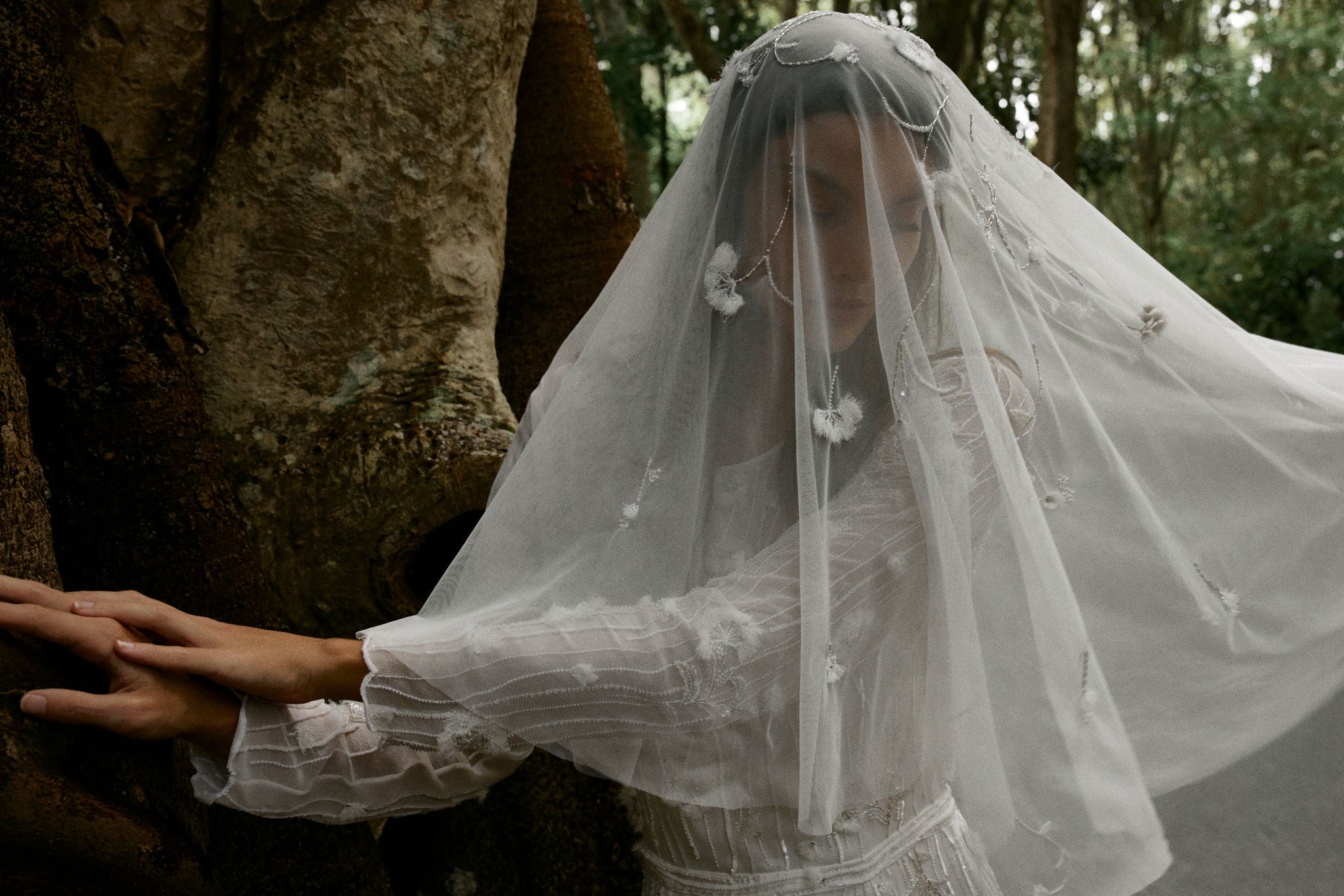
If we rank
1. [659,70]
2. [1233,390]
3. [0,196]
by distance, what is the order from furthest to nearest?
[659,70] < [1233,390] < [0,196]

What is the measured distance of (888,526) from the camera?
4.73 feet

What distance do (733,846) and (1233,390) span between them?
1.05m

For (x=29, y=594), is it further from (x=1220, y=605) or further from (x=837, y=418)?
(x=1220, y=605)

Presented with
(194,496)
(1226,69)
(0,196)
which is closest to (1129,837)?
(194,496)

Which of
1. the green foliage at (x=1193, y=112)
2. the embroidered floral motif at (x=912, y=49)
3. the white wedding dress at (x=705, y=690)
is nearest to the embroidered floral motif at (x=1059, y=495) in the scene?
the white wedding dress at (x=705, y=690)

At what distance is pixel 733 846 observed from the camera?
1.56 m

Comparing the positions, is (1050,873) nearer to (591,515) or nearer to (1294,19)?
(591,515)

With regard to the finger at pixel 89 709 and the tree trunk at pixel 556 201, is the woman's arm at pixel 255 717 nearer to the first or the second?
→ the finger at pixel 89 709

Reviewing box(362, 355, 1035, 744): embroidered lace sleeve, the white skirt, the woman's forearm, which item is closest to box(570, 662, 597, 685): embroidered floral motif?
box(362, 355, 1035, 744): embroidered lace sleeve

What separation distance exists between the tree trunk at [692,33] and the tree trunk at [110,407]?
5.04 meters

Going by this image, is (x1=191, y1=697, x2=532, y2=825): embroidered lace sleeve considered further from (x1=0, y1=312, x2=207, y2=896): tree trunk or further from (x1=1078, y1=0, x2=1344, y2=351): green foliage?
(x1=1078, y1=0, x2=1344, y2=351): green foliage

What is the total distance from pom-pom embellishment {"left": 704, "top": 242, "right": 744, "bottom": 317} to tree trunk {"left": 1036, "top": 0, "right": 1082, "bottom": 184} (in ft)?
17.6

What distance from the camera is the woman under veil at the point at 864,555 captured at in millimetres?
1398

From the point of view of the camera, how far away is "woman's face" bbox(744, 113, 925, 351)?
1.50 m
